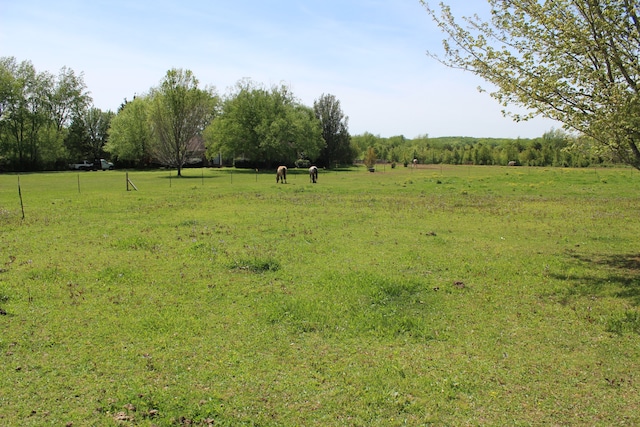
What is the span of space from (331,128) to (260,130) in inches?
939

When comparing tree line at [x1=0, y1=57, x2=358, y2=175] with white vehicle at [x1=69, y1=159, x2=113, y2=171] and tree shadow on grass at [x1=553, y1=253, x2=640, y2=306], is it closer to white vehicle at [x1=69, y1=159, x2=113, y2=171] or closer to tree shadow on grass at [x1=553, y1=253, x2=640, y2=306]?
white vehicle at [x1=69, y1=159, x2=113, y2=171]

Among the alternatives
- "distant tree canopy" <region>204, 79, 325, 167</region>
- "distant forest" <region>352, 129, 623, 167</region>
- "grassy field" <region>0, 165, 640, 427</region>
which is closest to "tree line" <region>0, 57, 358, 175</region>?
"distant tree canopy" <region>204, 79, 325, 167</region>

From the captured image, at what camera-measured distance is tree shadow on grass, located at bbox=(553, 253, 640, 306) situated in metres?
8.46

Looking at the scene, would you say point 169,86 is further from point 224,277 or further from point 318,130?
point 224,277

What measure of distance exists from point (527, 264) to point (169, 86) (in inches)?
2028

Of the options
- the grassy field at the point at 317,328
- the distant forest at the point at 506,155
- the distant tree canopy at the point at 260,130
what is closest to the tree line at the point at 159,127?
the distant tree canopy at the point at 260,130

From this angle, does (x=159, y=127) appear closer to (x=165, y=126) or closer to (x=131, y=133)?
(x=165, y=126)

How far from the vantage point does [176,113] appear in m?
53.3

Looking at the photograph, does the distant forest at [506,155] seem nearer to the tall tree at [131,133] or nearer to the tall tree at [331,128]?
the tall tree at [331,128]

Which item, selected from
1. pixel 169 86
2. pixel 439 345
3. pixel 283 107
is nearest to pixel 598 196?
pixel 439 345

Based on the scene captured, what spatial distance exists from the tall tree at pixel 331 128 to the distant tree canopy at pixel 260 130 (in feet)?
41.7

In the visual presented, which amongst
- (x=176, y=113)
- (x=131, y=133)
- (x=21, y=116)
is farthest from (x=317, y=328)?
(x=21, y=116)

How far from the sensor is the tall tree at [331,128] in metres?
84.4

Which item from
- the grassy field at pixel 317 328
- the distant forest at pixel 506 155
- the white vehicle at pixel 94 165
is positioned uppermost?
the distant forest at pixel 506 155
